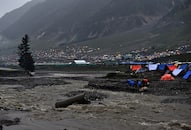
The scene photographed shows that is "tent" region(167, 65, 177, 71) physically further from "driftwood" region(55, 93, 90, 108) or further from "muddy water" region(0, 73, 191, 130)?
"driftwood" region(55, 93, 90, 108)

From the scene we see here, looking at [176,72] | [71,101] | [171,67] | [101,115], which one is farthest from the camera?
[171,67]

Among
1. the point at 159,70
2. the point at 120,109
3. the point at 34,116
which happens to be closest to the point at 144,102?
the point at 120,109

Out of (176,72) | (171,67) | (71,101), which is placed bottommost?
(71,101)

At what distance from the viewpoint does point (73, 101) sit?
122 ft

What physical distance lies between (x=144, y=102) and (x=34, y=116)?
1395 cm

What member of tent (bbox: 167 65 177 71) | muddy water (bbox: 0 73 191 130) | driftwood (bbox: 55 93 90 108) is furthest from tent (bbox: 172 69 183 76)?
driftwood (bbox: 55 93 90 108)

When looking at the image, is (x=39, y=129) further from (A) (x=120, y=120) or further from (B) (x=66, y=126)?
(A) (x=120, y=120)

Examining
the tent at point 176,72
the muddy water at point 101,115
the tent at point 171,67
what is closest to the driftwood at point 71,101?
the muddy water at point 101,115

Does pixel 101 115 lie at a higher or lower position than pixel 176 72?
lower

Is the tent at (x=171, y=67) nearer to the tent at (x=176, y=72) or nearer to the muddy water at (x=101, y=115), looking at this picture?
the tent at (x=176, y=72)

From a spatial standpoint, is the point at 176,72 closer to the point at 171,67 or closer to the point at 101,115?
the point at 171,67

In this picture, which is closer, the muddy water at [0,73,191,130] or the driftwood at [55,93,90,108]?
the muddy water at [0,73,191,130]

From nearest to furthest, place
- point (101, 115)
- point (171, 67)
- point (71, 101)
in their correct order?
1. point (101, 115)
2. point (71, 101)
3. point (171, 67)

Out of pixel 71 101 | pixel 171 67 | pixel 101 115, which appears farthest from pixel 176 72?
pixel 101 115
